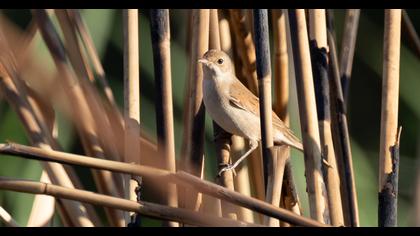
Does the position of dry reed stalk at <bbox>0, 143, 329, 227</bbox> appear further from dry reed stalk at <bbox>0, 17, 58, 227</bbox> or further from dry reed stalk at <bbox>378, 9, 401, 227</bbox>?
dry reed stalk at <bbox>0, 17, 58, 227</bbox>

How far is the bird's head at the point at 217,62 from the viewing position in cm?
274

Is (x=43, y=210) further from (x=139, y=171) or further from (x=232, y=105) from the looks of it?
(x=232, y=105)

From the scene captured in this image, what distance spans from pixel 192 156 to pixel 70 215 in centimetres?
50

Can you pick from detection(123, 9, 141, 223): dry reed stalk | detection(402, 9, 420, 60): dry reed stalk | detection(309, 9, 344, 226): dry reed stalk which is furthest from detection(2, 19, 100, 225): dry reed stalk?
detection(402, 9, 420, 60): dry reed stalk

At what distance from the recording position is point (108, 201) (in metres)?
1.60

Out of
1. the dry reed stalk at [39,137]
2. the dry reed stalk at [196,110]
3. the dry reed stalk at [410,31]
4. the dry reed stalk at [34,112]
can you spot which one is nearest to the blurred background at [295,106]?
the dry reed stalk at [410,31]

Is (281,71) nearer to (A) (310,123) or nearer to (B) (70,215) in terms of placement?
(A) (310,123)

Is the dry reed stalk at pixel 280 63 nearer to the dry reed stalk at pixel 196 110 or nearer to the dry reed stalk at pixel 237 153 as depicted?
the dry reed stalk at pixel 237 153

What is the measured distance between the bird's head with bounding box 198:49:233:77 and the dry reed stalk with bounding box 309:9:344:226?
412 millimetres

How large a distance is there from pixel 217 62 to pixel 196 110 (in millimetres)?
773

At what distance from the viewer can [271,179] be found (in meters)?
2.10

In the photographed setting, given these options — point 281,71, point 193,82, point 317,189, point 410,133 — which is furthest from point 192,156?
point 410,133

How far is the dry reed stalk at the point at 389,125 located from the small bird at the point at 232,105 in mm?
606

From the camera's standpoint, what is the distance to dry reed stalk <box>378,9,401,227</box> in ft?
6.66
